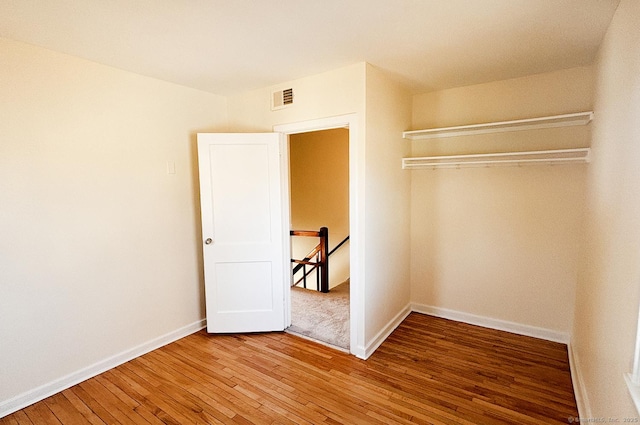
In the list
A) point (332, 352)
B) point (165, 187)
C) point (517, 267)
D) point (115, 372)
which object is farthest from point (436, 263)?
point (115, 372)

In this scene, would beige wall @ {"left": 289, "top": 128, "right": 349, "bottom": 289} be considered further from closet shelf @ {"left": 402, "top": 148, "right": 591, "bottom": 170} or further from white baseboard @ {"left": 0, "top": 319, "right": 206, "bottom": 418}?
white baseboard @ {"left": 0, "top": 319, "right": 206, "bottom": 418}

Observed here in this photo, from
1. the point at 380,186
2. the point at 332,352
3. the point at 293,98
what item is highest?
the point at 293,98

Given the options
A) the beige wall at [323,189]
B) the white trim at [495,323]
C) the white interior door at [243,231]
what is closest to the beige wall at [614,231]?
the white trim at [495,323]

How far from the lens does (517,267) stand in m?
2.91

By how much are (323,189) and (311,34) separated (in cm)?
366

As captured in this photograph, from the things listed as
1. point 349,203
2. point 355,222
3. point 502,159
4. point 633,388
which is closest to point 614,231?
point 633,388

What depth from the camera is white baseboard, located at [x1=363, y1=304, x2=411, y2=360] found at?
2.64 m

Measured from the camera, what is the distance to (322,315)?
348 cm

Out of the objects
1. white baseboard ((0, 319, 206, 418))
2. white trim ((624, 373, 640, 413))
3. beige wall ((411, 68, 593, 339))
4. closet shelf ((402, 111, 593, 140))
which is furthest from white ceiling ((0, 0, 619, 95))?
white baseboard ((0, 319, 206, 418))

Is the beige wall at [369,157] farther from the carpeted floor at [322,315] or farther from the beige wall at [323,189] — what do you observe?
the beige wall at [323,189]

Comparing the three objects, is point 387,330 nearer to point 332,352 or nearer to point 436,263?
point 332,352

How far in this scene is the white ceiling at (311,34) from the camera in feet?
5.34

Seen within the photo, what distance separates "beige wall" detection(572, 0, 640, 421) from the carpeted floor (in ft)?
5.78

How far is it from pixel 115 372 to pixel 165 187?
1.61 meters
